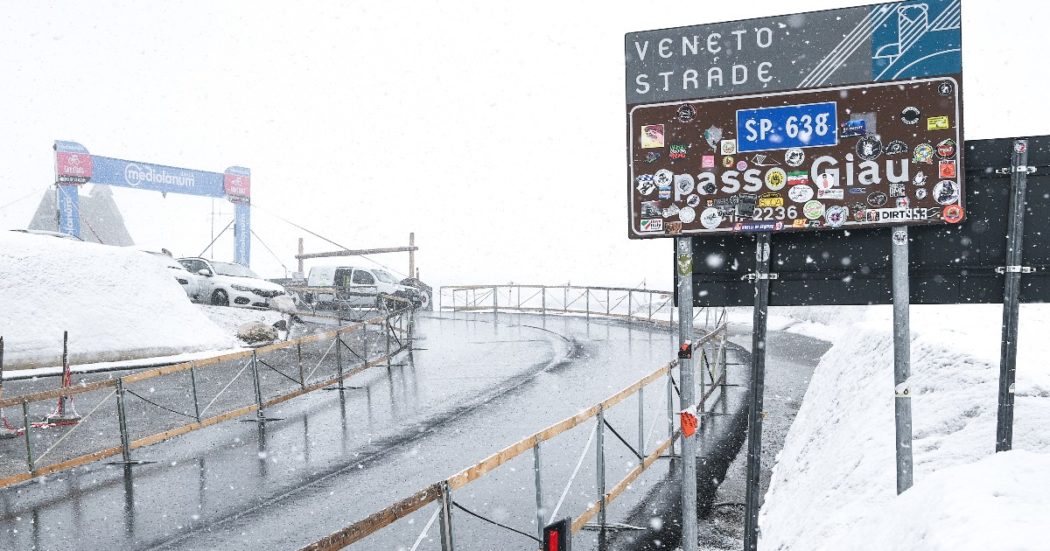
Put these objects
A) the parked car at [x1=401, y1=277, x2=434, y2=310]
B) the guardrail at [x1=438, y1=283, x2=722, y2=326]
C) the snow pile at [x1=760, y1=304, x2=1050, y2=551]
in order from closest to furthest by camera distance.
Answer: the snow pile at [x1=760, y1=304, x2=1050, y2=551] → the guardrail at [x1=438, y1=283, x2=722, y2=326] → the parked car at [x1=401, y1=277, x2=434, y2=310]

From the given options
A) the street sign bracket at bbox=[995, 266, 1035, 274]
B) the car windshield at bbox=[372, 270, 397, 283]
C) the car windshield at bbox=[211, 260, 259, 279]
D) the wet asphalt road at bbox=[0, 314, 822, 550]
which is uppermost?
the street sign bracket at bbox=[995, 266, 1035, 274]

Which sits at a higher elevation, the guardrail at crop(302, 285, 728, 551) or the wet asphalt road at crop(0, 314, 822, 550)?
the guardrail at crop(302, 285, 728, 551)

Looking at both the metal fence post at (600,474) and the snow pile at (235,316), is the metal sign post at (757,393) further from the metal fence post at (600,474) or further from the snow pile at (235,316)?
the snow pile at (235,316)

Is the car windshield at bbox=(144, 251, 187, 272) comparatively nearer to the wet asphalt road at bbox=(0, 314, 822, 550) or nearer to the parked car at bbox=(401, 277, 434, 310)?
the parked car at bbox=(401, 277, 434, 310)

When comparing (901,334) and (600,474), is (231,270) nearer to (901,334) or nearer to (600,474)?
(600,474)

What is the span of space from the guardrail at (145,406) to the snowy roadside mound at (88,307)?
274 centimetres

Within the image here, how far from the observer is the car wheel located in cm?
2564

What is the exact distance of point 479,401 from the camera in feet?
46.7

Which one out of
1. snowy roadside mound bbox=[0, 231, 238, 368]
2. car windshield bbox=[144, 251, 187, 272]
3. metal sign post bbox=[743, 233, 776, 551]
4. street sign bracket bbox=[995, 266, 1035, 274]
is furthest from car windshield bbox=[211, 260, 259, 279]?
street sign bracket bbox=[995, 266, 1035, 274]

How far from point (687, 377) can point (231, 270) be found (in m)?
24.3

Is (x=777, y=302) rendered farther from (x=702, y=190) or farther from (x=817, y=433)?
(x=817, y=433)

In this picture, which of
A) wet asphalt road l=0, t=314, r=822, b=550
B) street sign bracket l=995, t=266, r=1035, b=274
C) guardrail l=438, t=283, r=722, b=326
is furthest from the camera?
guardrail l=438, t=283, r=722, b=326

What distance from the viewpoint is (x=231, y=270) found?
2739 cm

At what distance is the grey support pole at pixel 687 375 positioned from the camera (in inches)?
237
